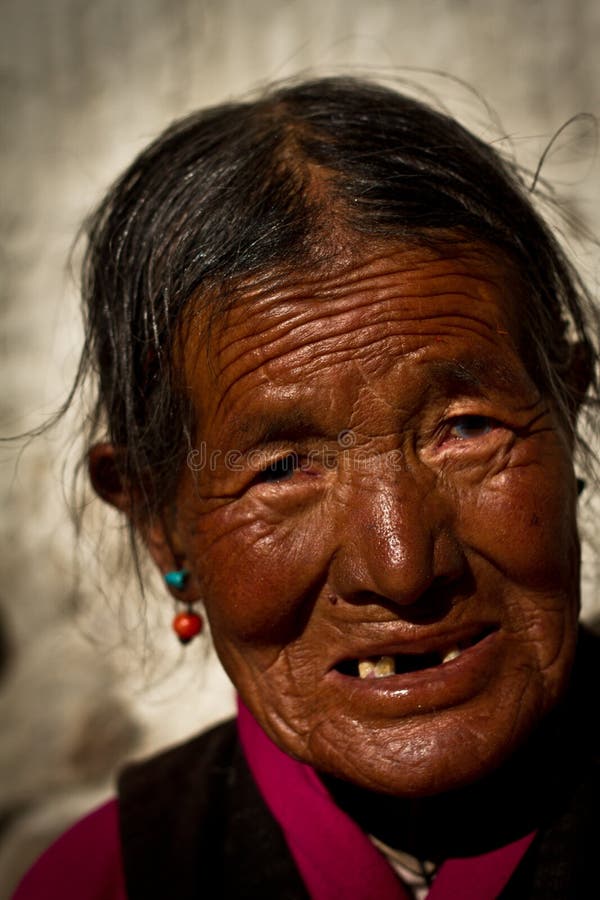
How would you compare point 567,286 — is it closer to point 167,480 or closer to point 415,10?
point 167,480

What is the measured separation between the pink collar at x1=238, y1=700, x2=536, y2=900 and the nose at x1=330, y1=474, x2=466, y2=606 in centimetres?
70

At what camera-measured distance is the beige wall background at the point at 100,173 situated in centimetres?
406

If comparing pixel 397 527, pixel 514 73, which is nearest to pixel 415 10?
pixel 514 73

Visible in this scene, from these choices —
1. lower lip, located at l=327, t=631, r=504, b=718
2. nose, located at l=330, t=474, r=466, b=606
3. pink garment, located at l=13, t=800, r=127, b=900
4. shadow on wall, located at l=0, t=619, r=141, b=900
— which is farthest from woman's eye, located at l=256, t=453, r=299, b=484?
shadow on wall, located at l=0, t=619, r=141, b=900

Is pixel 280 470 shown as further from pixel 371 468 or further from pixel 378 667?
pixel 378 667

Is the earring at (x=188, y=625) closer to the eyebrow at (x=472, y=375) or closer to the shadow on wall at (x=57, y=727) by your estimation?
the eyebrow at (x=472, y=375)

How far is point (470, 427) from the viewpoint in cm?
204

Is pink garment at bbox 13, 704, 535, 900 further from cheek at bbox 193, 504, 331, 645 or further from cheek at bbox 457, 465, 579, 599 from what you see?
cheek at bbox 457, 465, 579, 599

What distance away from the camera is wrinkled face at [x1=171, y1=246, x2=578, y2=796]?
189cm

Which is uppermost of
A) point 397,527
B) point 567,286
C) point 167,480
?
point 567,286

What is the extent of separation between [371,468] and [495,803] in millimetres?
959

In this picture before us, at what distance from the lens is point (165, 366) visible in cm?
215

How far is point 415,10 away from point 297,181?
2.61 metres

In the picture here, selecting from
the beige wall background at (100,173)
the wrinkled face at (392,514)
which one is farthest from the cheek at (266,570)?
the beige wall background at (100,173)
